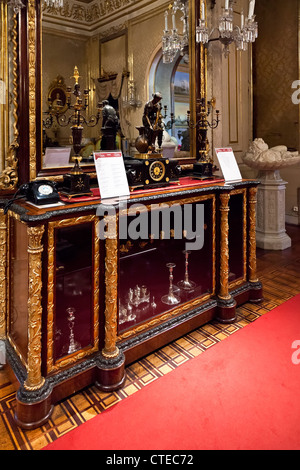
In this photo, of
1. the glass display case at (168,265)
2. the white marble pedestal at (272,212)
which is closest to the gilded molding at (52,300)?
the glass display case at (168,265)

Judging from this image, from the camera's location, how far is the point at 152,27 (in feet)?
9.09

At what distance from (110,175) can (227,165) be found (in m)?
1.19

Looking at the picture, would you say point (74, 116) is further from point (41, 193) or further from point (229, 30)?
point (229, 30)

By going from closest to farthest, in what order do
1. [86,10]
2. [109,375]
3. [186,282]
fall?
1. [109,375]
2. [86,10]
3. [186,282]

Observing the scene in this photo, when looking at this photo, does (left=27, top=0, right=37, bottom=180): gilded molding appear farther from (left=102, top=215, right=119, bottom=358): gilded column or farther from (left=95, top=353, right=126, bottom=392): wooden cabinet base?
(left=95, top=353, right=126, bottom=392): wooden cabinet base

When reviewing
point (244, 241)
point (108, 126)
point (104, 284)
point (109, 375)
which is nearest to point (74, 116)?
point (108, 126)

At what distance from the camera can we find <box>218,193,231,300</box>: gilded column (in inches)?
102

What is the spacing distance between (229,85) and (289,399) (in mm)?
3810

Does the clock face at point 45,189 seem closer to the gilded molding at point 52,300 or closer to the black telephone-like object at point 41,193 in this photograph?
the black telephone-like object at point 41,193

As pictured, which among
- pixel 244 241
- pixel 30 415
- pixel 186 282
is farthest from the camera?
pixel 244 241

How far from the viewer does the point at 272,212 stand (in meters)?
4.53

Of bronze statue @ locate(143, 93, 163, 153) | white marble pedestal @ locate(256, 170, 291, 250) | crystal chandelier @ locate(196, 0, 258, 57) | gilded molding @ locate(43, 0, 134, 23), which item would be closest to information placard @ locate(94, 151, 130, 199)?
bronze statue @ locate(143, 93, 163, 153)
